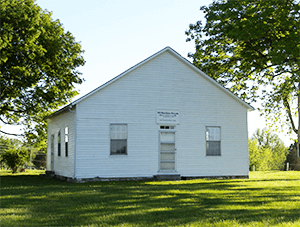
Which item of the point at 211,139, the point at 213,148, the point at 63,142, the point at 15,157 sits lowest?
the point at 15,157

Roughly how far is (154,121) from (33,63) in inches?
487

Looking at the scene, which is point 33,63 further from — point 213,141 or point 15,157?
point 213,141

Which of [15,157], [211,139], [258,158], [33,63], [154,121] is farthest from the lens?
[258,158]

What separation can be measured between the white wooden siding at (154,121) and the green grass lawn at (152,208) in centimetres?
553

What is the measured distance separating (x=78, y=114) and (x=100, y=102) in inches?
49.5

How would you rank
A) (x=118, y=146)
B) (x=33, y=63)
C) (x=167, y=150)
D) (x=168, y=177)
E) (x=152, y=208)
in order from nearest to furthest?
(x=152, y=208), (x=118, y=146), (x=168, y=177), (x=167, y=150), (x=33, y=63)

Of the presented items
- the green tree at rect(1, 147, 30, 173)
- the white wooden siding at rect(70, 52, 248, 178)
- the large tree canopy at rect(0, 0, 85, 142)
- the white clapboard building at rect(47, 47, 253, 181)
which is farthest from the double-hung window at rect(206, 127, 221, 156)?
the green tree at rect(1, 147, 30, 173)

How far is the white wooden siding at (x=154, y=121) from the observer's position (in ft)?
67.3

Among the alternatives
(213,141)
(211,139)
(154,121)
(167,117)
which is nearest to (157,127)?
(154,121)

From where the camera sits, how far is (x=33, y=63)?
29.6 metres

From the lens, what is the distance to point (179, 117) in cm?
2203

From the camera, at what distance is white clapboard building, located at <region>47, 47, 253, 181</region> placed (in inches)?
808

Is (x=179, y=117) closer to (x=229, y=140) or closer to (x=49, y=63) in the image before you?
(x=229, y=140)

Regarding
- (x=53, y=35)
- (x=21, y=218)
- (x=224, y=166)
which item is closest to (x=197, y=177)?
(x=224, y=166)
